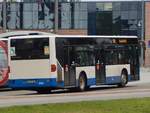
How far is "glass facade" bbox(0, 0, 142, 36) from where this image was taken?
3816 inches

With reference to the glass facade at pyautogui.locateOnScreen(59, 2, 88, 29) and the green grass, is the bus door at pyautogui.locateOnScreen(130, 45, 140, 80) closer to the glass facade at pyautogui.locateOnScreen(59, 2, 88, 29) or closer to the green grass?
the green grass

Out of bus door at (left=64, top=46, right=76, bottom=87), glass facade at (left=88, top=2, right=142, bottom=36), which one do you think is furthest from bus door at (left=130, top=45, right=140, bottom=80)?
glass facade at (left=88, top=2, right=142, bottom=36)

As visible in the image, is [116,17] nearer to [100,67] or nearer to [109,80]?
[109,80]

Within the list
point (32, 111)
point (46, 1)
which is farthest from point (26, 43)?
point (46, 1)

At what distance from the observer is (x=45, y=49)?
1109 inches

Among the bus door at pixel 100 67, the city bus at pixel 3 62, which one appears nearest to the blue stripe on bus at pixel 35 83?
the city bus at pixel 3 62

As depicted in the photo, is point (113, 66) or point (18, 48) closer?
point (18, 48)

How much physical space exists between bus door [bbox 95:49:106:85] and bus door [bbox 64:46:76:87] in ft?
7.88

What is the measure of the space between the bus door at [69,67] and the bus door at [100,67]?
2402 mm

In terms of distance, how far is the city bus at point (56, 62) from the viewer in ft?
92.4

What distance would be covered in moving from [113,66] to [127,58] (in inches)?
78.7

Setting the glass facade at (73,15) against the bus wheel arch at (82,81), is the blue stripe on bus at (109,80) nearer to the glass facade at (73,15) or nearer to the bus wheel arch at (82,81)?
the bus wheel arch at (82,81)

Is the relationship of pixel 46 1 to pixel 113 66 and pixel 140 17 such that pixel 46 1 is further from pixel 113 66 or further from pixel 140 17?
pixel 113 66

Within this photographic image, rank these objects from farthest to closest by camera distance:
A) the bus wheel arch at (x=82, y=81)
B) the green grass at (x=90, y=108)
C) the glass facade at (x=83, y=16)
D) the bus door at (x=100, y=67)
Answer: the glass facade at (x=83, y=16)
the bus door at (x=100, y=67)
the bus wheel arch at (x=82, y=81)
the green grass at (x=90, y=108)
